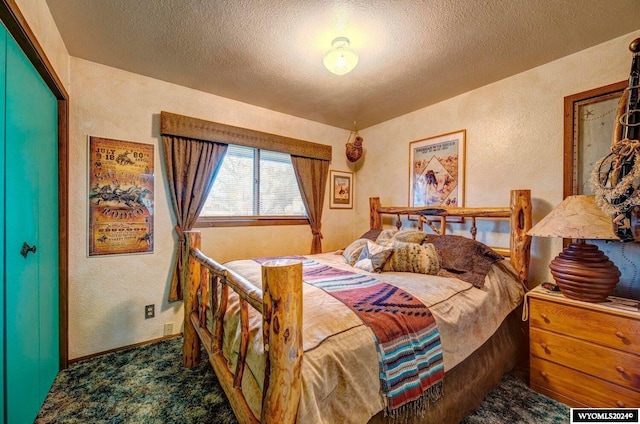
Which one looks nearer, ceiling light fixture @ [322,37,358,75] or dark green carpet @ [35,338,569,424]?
dark green carpet @ [35,338,569,424]

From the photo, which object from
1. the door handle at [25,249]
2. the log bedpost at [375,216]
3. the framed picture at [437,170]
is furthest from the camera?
the log bedpost at [375,216]

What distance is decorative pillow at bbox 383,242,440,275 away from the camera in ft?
6.60

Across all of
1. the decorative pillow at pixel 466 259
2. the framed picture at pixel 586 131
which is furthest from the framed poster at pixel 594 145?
the decorative pillow at pixel 466 259

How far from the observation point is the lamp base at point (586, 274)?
155 centimetres

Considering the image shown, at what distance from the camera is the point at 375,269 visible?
2.04m

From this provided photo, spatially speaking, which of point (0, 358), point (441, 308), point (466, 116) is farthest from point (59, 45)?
point (466, 116)

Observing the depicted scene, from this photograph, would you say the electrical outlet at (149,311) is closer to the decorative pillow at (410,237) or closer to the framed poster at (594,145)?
the decorative pillow at (410,237)

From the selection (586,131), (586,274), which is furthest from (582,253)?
(586,131)

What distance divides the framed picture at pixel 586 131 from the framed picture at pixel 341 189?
7.51 feet

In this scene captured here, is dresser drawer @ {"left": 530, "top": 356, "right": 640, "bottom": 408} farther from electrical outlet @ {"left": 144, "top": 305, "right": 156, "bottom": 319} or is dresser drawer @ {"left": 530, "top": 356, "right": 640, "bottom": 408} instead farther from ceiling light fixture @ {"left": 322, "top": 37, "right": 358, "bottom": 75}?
electrical outlet @ {"left": 144, "top": 305, "right": 156, "bottom": 319}

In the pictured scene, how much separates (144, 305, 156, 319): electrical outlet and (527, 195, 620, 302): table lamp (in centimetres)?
312

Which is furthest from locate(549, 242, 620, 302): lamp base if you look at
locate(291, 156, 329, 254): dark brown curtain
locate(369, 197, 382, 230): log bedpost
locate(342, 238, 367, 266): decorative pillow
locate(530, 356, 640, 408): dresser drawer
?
locate(291, 156, 329, 254): dark brown curtain

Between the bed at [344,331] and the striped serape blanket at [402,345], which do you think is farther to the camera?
the striped serape blanket at [402,345]

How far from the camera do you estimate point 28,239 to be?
141cm
